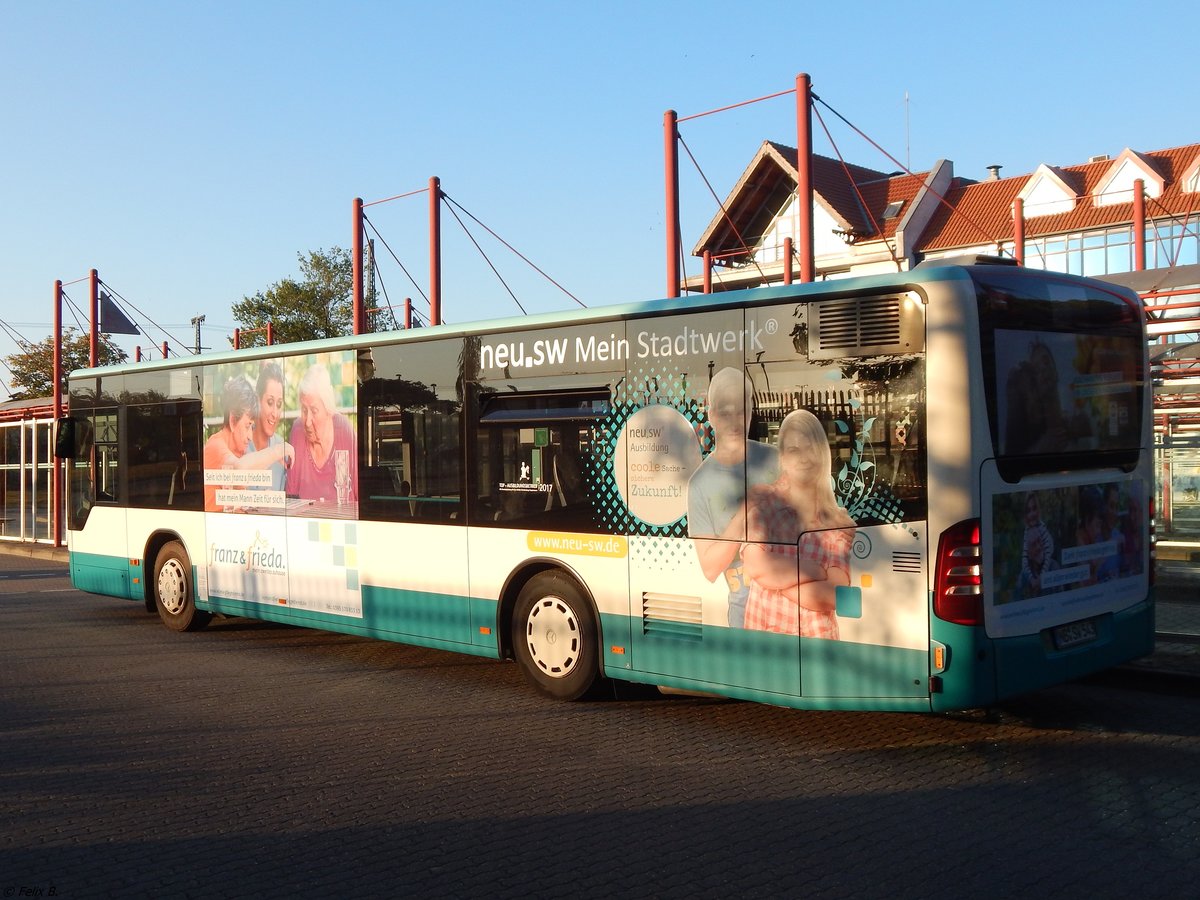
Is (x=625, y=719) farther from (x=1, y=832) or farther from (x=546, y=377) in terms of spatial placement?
(x=1, y=832)

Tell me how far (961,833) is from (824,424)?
2574mm

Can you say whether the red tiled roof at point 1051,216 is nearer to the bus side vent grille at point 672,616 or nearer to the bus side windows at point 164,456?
the bus side windows at point 164,456

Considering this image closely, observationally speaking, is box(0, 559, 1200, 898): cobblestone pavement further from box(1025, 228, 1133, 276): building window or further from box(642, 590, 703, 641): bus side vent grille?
box(1025, 228, 1133, 276): building window

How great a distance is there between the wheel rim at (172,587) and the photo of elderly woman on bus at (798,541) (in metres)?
7.61

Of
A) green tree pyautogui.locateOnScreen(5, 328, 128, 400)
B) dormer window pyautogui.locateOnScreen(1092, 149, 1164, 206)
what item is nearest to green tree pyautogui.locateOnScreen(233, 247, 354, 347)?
green tree pyautogui.locateOnScreen(5, 328, 128, 400)

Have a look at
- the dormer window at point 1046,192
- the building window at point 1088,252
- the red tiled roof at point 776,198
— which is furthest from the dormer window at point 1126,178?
the red tiled roof at point 776,198

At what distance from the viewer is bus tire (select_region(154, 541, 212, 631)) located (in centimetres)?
1283

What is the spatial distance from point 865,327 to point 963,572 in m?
1.56

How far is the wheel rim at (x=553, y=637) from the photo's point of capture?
884 cm

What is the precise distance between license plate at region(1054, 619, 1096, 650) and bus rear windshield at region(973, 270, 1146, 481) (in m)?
0.98

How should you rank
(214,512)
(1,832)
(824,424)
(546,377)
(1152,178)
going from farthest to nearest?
(1152,178)
(214,512)
(546,377)
(824,424)
(1,832)

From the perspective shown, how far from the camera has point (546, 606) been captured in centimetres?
902

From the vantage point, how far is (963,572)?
6703 mm

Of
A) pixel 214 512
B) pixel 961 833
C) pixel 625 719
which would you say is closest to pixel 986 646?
pixel 961 833
